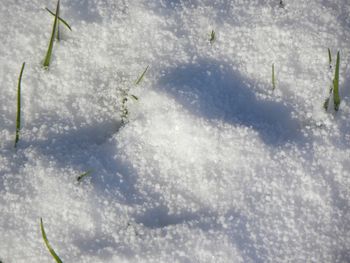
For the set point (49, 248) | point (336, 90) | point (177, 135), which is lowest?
point (49, 248)

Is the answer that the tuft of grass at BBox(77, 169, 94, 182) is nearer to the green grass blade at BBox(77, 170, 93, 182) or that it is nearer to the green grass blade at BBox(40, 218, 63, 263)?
the green grass blade at BBox(77, 170, 93, 182)

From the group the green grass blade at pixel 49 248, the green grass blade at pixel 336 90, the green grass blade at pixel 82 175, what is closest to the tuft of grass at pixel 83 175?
the green grass blade at pixel 82 175

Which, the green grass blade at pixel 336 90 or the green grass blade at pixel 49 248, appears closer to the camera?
the green grass blade at pixel 49 248

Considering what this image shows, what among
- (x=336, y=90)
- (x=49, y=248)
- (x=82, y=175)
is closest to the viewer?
(x=49, y=248)

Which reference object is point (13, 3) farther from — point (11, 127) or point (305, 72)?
point (305, 72)

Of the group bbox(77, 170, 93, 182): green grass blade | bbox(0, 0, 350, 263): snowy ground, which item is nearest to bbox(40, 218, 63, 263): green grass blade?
bbox(0, 0, 350, 263): snowy ground

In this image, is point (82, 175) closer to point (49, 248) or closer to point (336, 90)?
point (49, 248)

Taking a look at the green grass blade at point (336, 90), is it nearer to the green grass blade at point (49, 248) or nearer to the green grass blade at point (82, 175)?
the green grass blade at point (82, 175)

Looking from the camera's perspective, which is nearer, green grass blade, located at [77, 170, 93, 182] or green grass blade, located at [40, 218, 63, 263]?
green grass blade, located at [40, 218, 63, 263]

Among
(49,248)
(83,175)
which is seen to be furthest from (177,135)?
(49,248)
